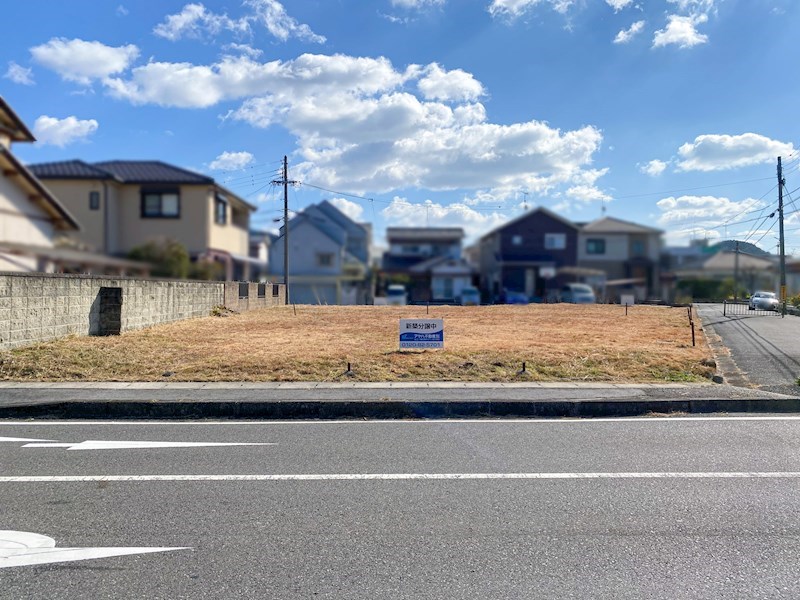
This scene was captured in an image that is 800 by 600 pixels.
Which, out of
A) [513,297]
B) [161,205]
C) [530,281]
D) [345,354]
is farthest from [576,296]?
[161,205]

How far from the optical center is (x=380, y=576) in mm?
3123

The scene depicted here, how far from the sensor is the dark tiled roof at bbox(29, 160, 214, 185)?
299 centimetres

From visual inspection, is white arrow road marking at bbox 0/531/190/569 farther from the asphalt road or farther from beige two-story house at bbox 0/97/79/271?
A: beige two-story house at bbox 0/97/79/271

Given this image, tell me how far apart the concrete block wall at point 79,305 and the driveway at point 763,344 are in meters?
7.60

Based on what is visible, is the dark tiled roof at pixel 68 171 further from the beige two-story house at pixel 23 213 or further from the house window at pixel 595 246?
the house window at pixel 595 246

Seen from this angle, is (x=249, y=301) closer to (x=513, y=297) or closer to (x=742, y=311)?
(x=513, y=297)

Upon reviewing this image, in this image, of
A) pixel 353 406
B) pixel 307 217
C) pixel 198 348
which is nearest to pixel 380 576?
pixel 353 406

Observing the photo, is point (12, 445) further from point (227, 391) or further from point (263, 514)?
point (263, 514)

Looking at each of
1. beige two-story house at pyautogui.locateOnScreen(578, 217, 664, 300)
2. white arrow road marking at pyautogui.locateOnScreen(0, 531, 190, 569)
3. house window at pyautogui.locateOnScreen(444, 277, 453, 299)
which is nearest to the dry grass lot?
beige two-story house at pyautogui.locateOnScreen(578, 217, 664, 300)

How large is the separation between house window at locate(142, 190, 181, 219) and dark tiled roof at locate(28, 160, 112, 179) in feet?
0.69

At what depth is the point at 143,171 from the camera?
Result: 3160 millimetres

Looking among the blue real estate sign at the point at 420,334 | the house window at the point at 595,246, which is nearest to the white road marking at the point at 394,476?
the blue real estate sign at the point at 420,334

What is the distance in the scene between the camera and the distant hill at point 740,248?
32.5ft

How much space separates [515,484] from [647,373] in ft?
18.5
